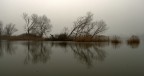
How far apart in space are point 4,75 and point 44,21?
36108mm

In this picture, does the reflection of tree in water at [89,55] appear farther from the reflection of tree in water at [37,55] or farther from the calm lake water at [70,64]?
the reflection of tree in water at [37,55]

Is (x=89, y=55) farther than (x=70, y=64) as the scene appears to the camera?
Yes

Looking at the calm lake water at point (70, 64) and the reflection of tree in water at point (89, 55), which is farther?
the reflection of tree in water at point (89, 55)

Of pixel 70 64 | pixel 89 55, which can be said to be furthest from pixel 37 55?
pixel 70 64

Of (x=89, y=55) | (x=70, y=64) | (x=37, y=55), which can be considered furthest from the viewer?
(x=89, y=55)

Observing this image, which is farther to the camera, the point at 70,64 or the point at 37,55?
the point at 37,55

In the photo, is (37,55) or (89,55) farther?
(89,55)

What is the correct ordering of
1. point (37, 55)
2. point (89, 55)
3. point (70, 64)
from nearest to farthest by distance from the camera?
point (70, 64), point (37, 55), point (89, 55)

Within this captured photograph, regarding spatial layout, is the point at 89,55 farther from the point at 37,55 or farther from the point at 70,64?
the point at 70,64

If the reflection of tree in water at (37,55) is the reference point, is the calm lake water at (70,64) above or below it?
below

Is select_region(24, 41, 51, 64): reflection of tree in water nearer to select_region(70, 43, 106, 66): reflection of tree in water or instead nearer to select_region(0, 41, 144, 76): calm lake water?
select_region(0, 41, 144, 76): calm lake water

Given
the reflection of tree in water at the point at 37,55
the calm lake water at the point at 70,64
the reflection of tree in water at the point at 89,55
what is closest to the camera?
the calm lake water at the point at 70,64

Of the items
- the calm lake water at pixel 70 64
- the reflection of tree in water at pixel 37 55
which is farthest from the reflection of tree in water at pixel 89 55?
the reflection of tree in water at pixel 37 55

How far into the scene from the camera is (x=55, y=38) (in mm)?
29047
